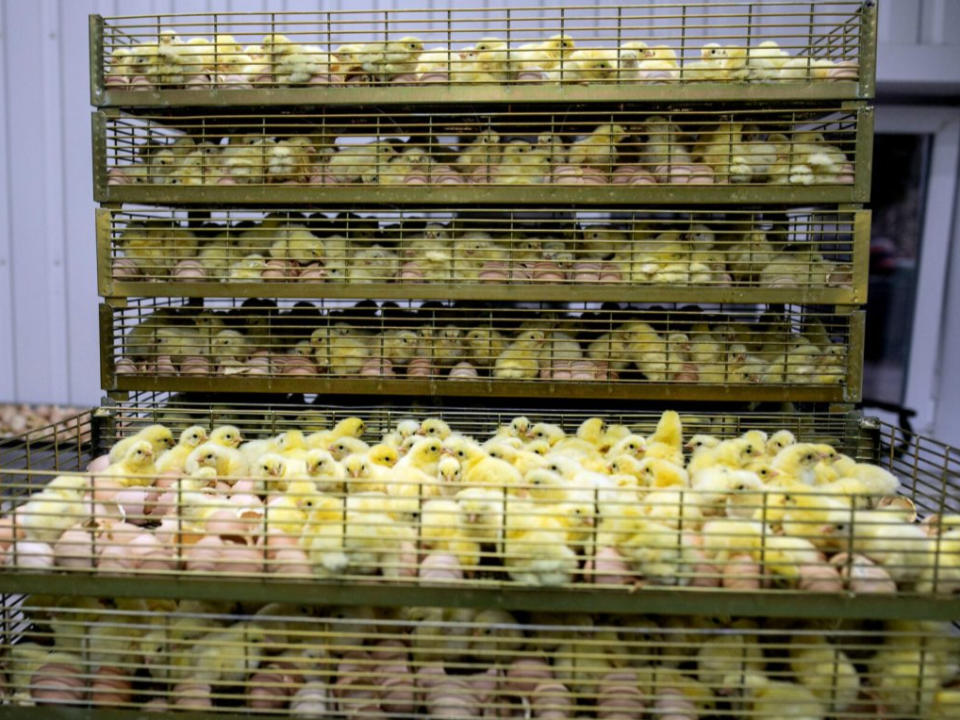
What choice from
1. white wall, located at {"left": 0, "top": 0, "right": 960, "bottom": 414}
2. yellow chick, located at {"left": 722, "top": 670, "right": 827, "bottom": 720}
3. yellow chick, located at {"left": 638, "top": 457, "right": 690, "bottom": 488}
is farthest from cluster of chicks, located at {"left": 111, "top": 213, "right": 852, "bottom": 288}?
yellow chick, located at {"left": 722, "top": 670, "right": 827, "bottom": 720}

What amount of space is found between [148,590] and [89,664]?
0.75 feet

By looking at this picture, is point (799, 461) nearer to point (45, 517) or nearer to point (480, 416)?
point (480, 416)

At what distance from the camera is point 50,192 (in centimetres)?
441

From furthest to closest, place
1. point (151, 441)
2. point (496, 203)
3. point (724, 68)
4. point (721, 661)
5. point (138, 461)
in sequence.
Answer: point (496, 203)
point (724, 68)
point (151, 441)
point (138, 461)
point (721, 661)

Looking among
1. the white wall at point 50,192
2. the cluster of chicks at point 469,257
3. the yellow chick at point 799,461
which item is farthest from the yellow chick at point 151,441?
the white wall at point 50,192

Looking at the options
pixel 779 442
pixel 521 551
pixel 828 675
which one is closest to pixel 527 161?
pixel 779 442

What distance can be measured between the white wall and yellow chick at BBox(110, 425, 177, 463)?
2.00m

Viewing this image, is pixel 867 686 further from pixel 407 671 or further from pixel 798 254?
pixel 798 254

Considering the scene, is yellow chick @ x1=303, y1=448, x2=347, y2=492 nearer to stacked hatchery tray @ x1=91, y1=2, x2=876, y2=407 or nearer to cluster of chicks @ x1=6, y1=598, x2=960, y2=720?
cluster of chicks @ x1=6, y1=598, x2=960, y2=720

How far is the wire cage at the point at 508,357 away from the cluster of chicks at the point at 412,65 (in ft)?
2.84

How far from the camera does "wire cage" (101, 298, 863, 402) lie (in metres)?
3.14

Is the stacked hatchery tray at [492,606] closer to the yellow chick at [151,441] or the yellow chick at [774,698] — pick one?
the yellow chick at [774,698]

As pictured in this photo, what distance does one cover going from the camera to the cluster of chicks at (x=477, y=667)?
5.91 ft

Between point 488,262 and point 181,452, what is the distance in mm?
1390
